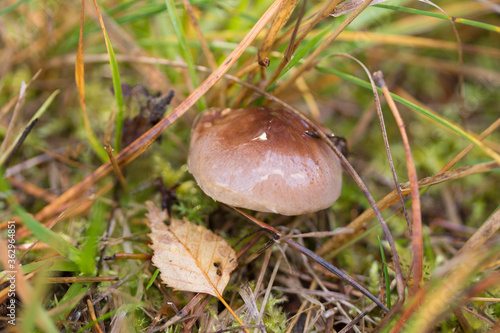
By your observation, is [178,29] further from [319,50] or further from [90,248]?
[90,248]

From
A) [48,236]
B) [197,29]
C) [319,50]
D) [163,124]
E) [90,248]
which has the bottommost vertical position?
[90,248]

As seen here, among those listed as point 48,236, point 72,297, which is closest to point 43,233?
point 48,236

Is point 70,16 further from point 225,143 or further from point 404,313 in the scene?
point 404,313

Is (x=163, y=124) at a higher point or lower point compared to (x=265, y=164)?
higher

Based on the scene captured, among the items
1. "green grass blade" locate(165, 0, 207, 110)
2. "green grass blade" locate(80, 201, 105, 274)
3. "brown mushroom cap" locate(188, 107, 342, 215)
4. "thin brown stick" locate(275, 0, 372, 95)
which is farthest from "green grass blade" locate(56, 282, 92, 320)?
"thin brown stick" locate(275, 0, 372, 95)

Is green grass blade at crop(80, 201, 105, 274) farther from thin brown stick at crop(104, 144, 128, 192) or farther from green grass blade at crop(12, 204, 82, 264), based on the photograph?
thin brown stick at crop(104, 144, 128, 192)

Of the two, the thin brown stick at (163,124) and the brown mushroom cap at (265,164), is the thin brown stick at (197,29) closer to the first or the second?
the thin brown stick at (163,124)
